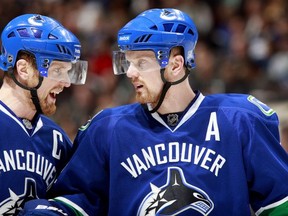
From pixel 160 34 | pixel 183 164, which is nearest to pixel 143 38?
pixel 160 34

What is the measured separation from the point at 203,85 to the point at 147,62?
3.63 meters

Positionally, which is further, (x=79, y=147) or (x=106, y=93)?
(x=106, y=93)

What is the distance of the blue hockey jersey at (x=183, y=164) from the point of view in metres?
3.92

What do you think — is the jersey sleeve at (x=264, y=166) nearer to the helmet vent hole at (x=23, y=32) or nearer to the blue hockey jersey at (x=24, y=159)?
the blue hockey jersey at (x=24, y=159)

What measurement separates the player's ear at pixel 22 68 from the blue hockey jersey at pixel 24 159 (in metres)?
0.18

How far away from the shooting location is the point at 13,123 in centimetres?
405

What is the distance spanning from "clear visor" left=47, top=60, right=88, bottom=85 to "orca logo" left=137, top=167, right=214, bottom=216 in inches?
27.6

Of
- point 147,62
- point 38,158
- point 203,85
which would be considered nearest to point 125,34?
point 147,62

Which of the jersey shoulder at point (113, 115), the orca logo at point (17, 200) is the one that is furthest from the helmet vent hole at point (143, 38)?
the orca logo at point (17, 200)

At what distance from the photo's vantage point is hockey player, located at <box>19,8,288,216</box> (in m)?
3.92

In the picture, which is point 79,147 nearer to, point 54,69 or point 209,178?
point 54,69

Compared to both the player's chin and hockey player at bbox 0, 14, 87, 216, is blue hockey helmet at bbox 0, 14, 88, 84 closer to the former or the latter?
hockey player at bbox 0, 14, 87, 216

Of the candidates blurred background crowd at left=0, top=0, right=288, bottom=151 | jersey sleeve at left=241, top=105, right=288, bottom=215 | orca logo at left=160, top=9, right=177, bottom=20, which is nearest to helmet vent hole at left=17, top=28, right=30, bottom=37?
orca logo at left=160, top=9, right=177, bottom=20

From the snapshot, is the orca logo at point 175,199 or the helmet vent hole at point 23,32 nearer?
the orca logo at point 175,199
